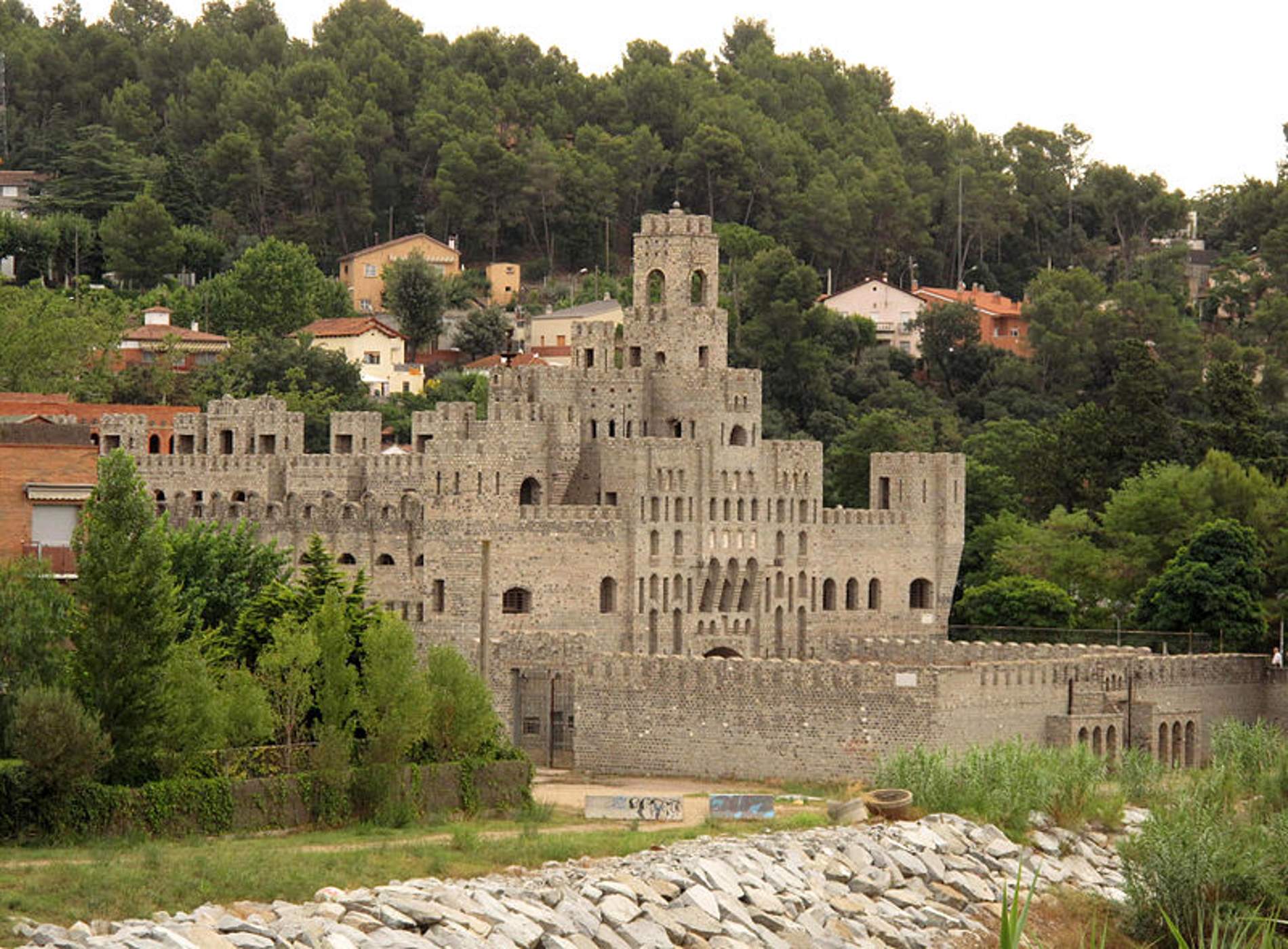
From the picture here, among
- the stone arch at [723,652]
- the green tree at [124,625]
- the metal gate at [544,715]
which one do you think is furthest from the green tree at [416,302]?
the green tree at [124,625]

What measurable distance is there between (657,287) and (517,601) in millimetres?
19263

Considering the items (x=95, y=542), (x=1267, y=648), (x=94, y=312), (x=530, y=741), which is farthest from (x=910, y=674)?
(x=94, y=312)

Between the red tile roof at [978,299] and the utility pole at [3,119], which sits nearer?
the red tile roof at [978,299]

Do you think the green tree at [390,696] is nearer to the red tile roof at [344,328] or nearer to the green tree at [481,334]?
the red tile roof at [344,328]

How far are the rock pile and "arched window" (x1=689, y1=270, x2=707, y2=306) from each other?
25004 mm

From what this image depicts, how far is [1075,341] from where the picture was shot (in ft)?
390

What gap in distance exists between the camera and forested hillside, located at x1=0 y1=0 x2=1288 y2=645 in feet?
308

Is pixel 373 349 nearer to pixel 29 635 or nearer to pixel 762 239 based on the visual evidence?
pixel 762 239

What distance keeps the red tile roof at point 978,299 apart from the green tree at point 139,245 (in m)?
31.3

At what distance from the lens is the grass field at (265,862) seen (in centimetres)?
4394

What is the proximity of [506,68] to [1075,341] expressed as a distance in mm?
44597

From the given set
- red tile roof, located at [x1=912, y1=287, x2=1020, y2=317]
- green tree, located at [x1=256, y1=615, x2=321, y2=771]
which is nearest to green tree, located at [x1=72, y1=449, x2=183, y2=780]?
green tree, located at [x1=256, y1=615, x2=321, y2=771]

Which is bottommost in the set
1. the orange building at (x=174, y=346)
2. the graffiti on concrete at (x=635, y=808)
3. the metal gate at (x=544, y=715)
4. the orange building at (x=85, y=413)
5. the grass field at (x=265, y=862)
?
the grass field at (x=265, y=862)

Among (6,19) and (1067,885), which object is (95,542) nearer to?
(1067,885)
